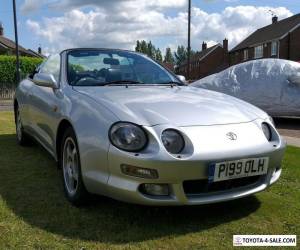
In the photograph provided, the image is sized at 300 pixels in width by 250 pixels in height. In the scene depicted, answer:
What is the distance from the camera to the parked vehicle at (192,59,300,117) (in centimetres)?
1044

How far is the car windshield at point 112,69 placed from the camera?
176 inches

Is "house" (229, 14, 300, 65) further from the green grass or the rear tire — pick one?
the green grass

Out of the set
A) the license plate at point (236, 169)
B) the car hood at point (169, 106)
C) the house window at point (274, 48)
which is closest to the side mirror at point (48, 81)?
the car hood at point (169, 106)

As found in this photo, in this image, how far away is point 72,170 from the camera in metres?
3.94

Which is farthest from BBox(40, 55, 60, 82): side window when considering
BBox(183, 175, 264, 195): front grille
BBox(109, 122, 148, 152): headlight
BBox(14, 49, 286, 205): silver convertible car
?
BBox(183, 175, 264, 195): front grille

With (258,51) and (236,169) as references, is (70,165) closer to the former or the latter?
(236,169)

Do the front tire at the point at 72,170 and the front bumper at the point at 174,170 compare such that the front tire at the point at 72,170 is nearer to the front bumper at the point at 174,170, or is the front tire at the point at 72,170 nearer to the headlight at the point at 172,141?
the front bumper at the point at 174,170

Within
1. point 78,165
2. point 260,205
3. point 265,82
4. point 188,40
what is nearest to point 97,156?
point 78,165

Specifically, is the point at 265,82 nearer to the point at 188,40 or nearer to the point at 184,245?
the point at 184,245

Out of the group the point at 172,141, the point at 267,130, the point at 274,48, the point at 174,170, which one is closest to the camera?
the point at 174,170

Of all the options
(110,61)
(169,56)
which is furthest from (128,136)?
(169,56)

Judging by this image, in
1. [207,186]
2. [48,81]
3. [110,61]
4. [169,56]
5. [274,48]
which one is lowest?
[169,56]

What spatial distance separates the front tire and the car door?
1.12 feet

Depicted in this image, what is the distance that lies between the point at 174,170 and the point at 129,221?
665 mm
